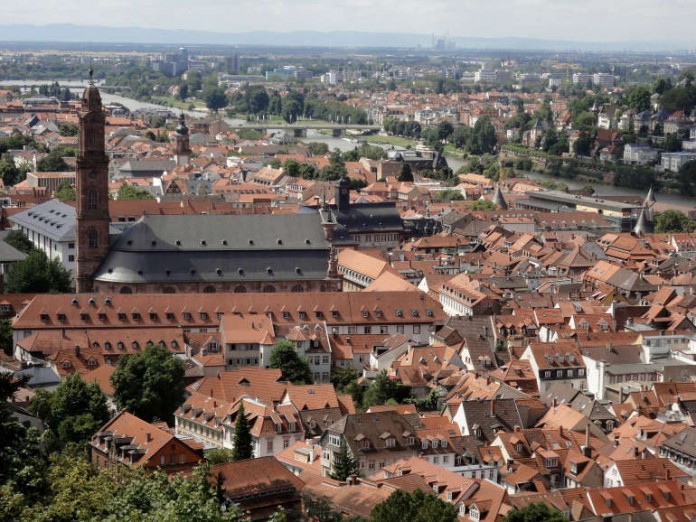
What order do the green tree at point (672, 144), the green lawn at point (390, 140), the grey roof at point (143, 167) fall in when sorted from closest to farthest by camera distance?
the grey roof at point (143, 167), the green tree at point (672, 144), the green lawn at point (390, 140)

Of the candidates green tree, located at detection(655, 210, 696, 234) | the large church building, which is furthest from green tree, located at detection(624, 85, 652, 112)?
the large church building

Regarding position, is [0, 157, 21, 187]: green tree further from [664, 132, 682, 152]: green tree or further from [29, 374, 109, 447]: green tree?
[29, 374, 109, 447]: green tree

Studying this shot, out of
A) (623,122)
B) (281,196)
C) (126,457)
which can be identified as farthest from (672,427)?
(623,122)

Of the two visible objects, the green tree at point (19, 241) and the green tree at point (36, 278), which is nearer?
the green tree at point (36, 278)

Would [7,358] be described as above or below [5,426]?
below

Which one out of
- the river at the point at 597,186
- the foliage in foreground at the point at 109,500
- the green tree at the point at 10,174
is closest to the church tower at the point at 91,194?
the foliage in foreground at the point at 109,500

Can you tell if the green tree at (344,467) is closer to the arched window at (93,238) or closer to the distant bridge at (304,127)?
the arched window at (93,238)

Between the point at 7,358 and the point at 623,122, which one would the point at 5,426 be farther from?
the point at 623,122
